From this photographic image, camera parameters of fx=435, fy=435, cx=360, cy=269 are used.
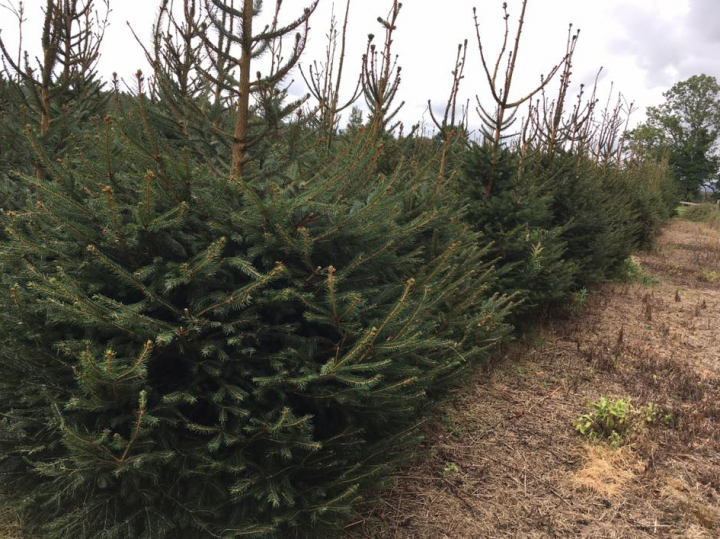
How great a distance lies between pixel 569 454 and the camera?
3422 mm

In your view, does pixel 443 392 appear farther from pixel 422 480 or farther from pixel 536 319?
pixel 536 319

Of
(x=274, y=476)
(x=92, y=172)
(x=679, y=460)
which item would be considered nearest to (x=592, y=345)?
(x=679, y=460)

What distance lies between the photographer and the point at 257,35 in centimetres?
239

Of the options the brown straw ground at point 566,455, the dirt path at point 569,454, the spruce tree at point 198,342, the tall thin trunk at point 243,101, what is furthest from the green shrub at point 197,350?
the dirt path at point 569,454

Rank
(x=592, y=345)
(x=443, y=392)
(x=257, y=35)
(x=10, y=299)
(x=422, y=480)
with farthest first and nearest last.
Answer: (x=592, y=345)
(x=443, y=392)
(x=422, y=480)
(x=257, y=35)
(x=10, y=299)

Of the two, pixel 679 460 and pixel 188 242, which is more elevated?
pixel 188 242

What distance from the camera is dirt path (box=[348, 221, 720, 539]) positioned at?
272 cm

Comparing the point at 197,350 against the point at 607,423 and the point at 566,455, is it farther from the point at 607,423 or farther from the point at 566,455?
the point at 607,423

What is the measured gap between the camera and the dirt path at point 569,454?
2723 millimetres

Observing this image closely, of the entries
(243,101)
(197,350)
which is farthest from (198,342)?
(243,101)

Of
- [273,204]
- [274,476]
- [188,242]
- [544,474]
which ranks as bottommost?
[544,474]

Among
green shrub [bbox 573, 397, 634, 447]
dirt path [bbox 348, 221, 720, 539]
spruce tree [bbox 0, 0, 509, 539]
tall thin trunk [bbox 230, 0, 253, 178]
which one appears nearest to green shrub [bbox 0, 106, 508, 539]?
spruce tree [bbox 0, 0, 509, 539]

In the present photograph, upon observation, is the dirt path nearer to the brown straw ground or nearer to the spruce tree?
the brown straw ground

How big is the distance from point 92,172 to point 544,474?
3493 mm
